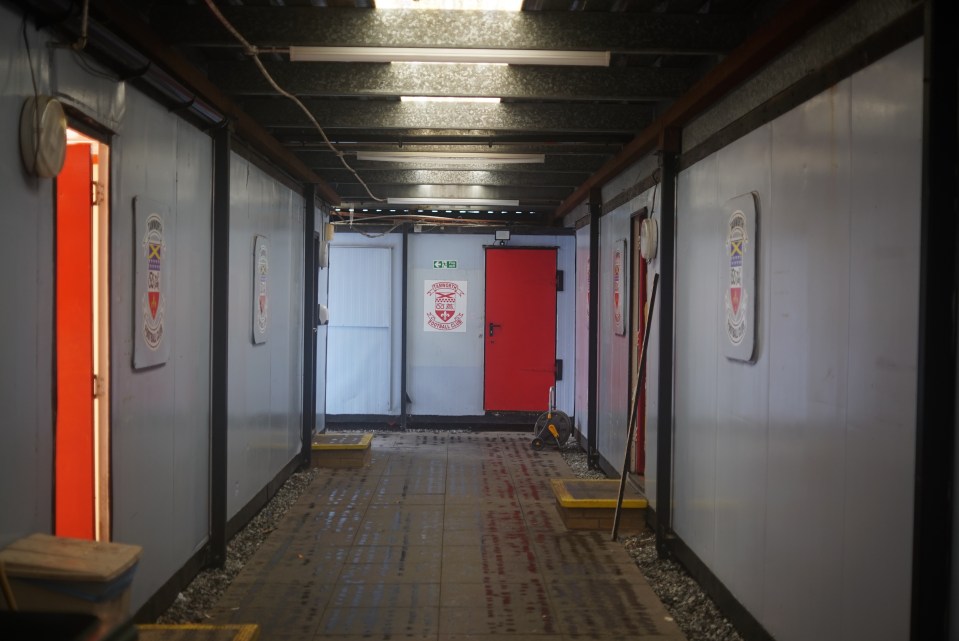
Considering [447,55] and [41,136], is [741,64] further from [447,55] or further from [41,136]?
[41,136]

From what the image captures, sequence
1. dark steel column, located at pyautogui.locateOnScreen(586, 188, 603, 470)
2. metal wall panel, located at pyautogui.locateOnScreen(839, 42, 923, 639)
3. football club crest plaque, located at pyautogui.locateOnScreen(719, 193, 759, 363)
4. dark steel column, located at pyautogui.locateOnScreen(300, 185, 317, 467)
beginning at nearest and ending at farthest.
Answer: metal wall panel, located at pyautogui.locateOnScreen(839, 42, 923, 639) → football club crest plaque, located at pyautogui.locateOnScreen(719, 193, 759, 363) → dark steel column, located at pyautogui.locateOnScreen(300, 185, 317, 467) → dark steel column, located at pyautogui.locateOnScreen(586, 188, 603, 470)

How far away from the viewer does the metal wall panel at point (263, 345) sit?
5457 mm

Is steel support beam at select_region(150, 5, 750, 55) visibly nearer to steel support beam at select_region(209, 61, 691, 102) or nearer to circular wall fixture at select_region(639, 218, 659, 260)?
steel support beam at select_region(209, 61, 691, 102)

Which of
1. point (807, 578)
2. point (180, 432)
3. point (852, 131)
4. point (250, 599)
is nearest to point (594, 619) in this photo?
point (807, 578)

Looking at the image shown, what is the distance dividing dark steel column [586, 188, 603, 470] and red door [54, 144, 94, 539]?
17.8 feet

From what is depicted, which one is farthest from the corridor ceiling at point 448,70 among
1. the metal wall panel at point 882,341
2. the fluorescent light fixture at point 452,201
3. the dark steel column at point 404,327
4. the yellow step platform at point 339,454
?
the dark steel column at point 404,327

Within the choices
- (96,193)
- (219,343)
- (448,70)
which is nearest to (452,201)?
(448,70)

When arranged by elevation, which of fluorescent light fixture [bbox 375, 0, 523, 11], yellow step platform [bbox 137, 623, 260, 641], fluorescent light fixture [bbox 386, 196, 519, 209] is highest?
fluorescent light fixture [bbox 375, 0, 523, 11]

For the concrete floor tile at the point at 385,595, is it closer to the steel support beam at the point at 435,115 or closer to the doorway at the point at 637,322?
the doorway at the point at 637,322

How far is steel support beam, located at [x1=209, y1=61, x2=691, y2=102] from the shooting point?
16.0 ft

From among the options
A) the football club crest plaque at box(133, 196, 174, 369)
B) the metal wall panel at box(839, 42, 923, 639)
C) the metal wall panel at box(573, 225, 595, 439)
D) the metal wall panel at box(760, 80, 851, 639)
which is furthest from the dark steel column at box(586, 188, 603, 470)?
the metal wall panel at box(839, 42, 923, 639)

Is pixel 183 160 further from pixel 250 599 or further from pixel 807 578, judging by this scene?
pixel 807 578

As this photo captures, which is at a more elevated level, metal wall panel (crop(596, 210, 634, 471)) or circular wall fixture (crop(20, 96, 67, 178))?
circular wall fixture (crop(20, 96, 67, 178))

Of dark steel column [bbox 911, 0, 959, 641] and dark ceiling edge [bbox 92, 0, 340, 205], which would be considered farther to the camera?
dark ceiling edge [bbox 92, 0, 340, 205]
